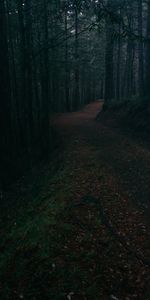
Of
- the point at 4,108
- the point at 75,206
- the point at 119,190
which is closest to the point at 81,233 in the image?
the point at 75,206

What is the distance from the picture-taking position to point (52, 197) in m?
10.7

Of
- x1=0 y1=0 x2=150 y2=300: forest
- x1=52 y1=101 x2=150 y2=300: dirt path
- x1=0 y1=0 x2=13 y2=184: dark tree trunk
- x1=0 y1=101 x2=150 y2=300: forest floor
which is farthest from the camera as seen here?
x1=0 y1=0 x2=13 y2=184: dark tree trunk

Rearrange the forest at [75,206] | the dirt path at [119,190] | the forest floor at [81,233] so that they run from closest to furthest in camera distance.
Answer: the forest floor at [81,233] < the forest at [75,206] < the dirt path at [119,190]

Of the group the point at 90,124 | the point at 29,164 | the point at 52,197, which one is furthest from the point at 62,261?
the point at 90,124

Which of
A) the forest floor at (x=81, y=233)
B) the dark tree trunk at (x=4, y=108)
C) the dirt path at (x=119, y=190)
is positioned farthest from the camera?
the dark tree trunk at (x=4, y=108)

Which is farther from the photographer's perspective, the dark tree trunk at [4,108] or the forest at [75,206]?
the dark tree trunk at [4,108]

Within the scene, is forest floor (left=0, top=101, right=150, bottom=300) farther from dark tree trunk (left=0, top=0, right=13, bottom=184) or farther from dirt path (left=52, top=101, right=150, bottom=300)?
dark tree trunk (left=0, top=0, right=13, bottom=184)

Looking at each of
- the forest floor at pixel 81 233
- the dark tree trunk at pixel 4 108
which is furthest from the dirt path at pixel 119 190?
the dark tree trunk at pixel 4 108

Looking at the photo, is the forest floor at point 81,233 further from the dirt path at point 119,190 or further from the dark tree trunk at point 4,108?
the dark tree trunk at point 4,108

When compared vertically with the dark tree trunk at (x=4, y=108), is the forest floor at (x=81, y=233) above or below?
below

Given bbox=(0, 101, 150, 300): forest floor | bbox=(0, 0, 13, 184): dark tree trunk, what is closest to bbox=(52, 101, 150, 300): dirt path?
bbox=(0, 101, 150, 300): forest floor

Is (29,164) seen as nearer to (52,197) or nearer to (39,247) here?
(52,197)

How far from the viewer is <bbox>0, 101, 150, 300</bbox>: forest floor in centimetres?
655

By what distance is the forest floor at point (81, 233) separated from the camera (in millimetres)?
6551
